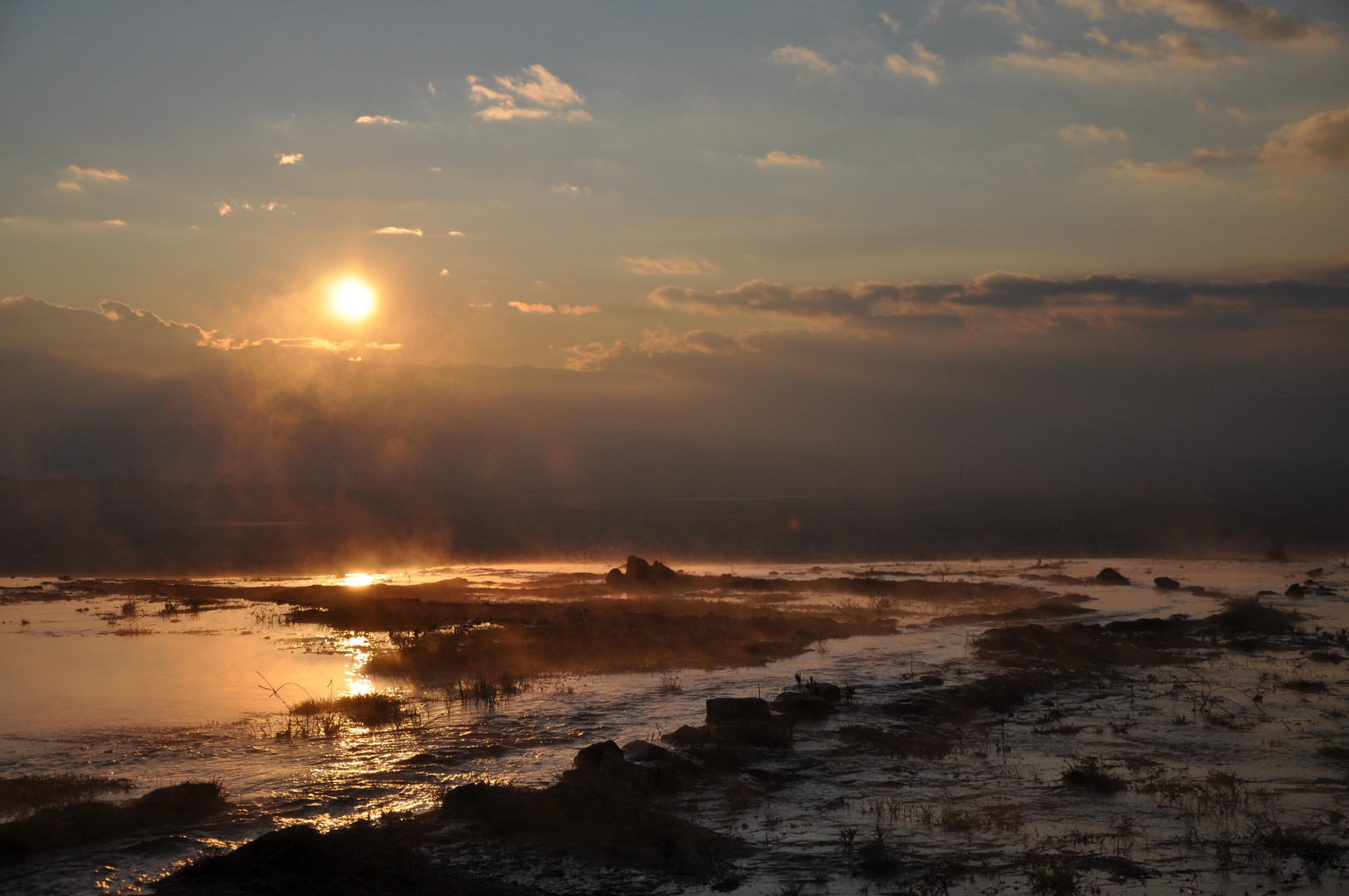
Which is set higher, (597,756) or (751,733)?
(597,756)

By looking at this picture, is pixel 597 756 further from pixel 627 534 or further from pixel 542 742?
pixel 627 534

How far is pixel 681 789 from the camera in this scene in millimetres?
12508

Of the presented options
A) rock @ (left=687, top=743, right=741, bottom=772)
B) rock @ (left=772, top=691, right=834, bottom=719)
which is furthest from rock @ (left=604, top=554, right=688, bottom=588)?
rock @ (left=687, top=743, right=741, bottom=772)

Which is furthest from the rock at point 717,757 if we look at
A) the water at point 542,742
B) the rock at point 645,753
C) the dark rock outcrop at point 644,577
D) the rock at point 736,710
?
the dark rock outcrop at point 644,577

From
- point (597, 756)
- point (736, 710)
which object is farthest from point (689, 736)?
point (597, 756)

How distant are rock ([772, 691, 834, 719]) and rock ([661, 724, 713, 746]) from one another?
2.25 meters

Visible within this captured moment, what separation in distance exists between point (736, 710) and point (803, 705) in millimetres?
1754

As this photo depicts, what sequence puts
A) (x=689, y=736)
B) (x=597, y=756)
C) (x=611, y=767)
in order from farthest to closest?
(x=689, y=736)
(x=597, y=756)
(x=611, y=767)

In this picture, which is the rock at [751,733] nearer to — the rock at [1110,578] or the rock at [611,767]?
the rock at [611,767]

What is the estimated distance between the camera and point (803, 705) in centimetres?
1681

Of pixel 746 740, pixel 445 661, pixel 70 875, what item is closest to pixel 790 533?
pixel 445 661

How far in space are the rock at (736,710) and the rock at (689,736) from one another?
20.8 inches

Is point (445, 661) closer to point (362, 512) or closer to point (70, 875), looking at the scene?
point (70, 875)

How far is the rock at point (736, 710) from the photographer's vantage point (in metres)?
15.6
